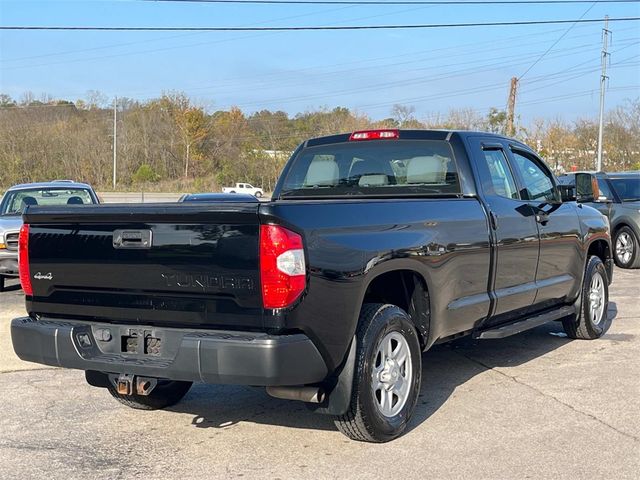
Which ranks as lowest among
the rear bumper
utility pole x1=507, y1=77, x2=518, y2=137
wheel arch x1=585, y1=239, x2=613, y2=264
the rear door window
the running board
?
the running board

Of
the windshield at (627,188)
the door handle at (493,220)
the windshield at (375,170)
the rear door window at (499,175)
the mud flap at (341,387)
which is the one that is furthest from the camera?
the windshield at (627,188)

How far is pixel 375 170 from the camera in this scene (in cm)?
621

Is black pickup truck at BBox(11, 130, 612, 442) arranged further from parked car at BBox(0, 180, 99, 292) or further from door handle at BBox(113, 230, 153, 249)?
parked car at BBox(0, 180, 99, 292)

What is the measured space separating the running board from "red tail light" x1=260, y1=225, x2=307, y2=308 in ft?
7.77

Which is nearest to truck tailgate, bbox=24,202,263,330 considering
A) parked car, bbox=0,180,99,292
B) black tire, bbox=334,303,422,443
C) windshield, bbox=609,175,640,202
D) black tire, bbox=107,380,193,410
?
black tire, bbox=334,303,422,443

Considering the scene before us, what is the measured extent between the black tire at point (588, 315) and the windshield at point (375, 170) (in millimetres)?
2469

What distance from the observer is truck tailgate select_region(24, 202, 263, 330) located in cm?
399

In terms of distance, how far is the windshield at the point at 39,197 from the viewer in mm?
12477

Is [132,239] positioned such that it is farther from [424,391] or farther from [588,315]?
[588,315]

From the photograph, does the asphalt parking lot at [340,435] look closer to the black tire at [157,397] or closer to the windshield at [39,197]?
the black tire at [157,397]

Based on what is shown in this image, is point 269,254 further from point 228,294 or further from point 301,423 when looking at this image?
point 301,423

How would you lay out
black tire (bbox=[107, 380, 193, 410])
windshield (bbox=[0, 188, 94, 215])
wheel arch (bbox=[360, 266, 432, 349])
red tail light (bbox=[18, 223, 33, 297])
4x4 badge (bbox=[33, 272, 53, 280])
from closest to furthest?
4x4 badge (bbox=[33, 272, 53, 280])
red tail light (bbox=[18, 223, 33, 297])
wheel arch (bbox=[360, 266, 432, 349])
black tire (bbox=[107, 380, 193, 410])
windshield (bbox=[0, 188, 94, 215])

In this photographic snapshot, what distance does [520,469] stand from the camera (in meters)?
4.23

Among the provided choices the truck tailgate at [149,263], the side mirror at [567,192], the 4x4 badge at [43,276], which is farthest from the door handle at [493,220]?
the 4x4 badge at [43,276]
